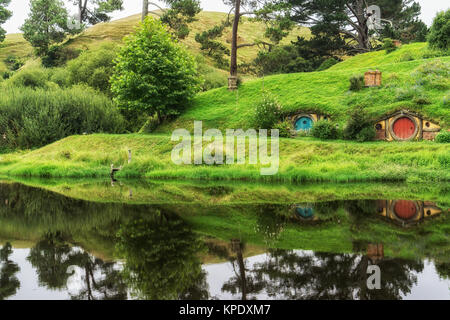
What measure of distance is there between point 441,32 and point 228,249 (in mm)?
42328

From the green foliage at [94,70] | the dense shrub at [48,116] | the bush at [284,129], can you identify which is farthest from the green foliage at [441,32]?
the green foliage at [94,70]

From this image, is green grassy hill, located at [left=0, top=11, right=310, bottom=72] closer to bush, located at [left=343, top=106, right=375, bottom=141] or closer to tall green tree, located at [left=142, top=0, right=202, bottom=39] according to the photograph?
tall green tree, located at [left=142, top=0, right=202, bottom=39]

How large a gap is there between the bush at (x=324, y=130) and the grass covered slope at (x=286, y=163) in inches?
155

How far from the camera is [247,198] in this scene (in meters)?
15.6

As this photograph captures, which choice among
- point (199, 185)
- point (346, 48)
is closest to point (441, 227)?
point (199, 185)

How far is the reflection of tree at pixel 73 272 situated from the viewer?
6062 mm

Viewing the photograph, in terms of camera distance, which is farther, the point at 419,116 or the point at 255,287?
the point at 419,116

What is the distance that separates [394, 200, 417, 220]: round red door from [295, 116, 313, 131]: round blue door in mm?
20279

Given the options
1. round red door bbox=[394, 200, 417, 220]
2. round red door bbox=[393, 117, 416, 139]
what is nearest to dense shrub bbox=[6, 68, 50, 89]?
round red door bbox=[393, 117, 416, 139]

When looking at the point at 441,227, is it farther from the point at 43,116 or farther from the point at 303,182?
the point at 43,116

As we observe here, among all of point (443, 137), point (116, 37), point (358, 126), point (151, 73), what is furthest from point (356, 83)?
point (116, 37)

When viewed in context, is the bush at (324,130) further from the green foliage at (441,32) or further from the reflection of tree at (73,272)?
the reflection of tree at (73,272)

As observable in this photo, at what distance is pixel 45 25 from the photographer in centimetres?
7762

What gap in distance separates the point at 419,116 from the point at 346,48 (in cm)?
3299
